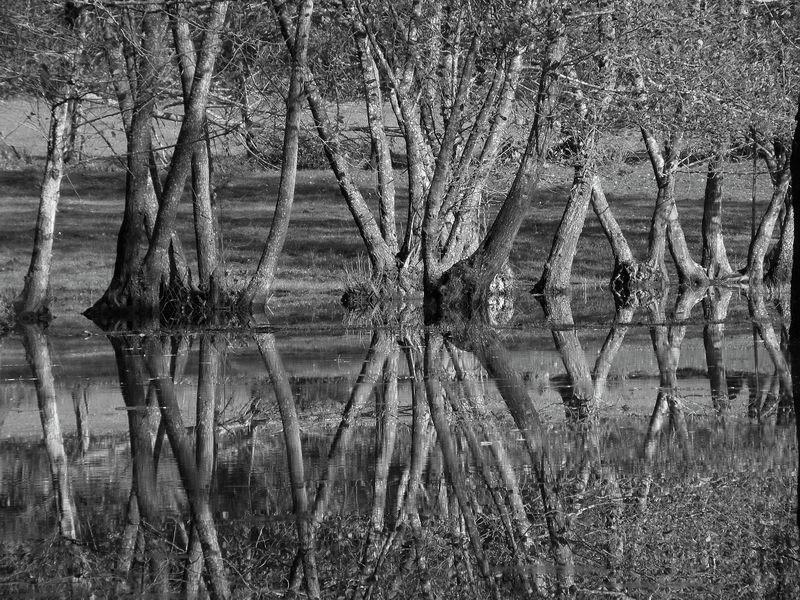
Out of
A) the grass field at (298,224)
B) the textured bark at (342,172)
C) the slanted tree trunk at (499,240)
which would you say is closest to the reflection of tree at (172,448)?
the slanted tree trunk at (499,240)

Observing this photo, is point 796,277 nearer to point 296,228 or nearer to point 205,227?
point 205,227

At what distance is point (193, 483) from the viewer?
326 inches

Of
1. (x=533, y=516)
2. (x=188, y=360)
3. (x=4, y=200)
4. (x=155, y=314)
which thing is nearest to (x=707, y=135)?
(x=155, y=314)

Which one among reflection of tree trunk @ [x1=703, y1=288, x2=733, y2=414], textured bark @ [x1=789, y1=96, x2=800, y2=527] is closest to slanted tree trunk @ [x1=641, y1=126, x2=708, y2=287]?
reflection of tree trunk @ [x1=703, y1=288, x2=733, y2=414]

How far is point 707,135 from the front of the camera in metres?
22.6

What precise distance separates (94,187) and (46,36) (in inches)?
975

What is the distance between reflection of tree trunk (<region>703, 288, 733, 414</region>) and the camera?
447 inches

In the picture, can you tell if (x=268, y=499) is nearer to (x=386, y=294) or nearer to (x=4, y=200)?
(x=386, y=294)

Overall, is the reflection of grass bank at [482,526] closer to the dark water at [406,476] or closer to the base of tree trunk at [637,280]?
the dark water at [406,476]

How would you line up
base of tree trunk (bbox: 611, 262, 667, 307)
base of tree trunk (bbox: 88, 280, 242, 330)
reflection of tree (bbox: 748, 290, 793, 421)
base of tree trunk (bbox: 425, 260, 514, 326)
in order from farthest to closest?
base of tree trunk (bbox: 611, 262, 667, 307), base of tree trunk (bbox: 88, 280, 242, 330), base of tree trunk (bbox: 425, 260, 514, 326), reflection of tree (bbox: 748, 290, 793, 421)

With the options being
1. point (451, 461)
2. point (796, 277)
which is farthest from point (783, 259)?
point (451, 461)

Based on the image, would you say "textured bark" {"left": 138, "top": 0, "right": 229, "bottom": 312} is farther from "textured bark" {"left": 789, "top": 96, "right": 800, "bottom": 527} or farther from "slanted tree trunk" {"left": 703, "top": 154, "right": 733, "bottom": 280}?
"slanted tree trunk" {"left": 703, "top": 154, "right": 733, "bottom": 280}

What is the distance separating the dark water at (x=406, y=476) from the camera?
20.9 feet

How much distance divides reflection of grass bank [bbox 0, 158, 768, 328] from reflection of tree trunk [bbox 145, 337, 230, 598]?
29.4 ft
